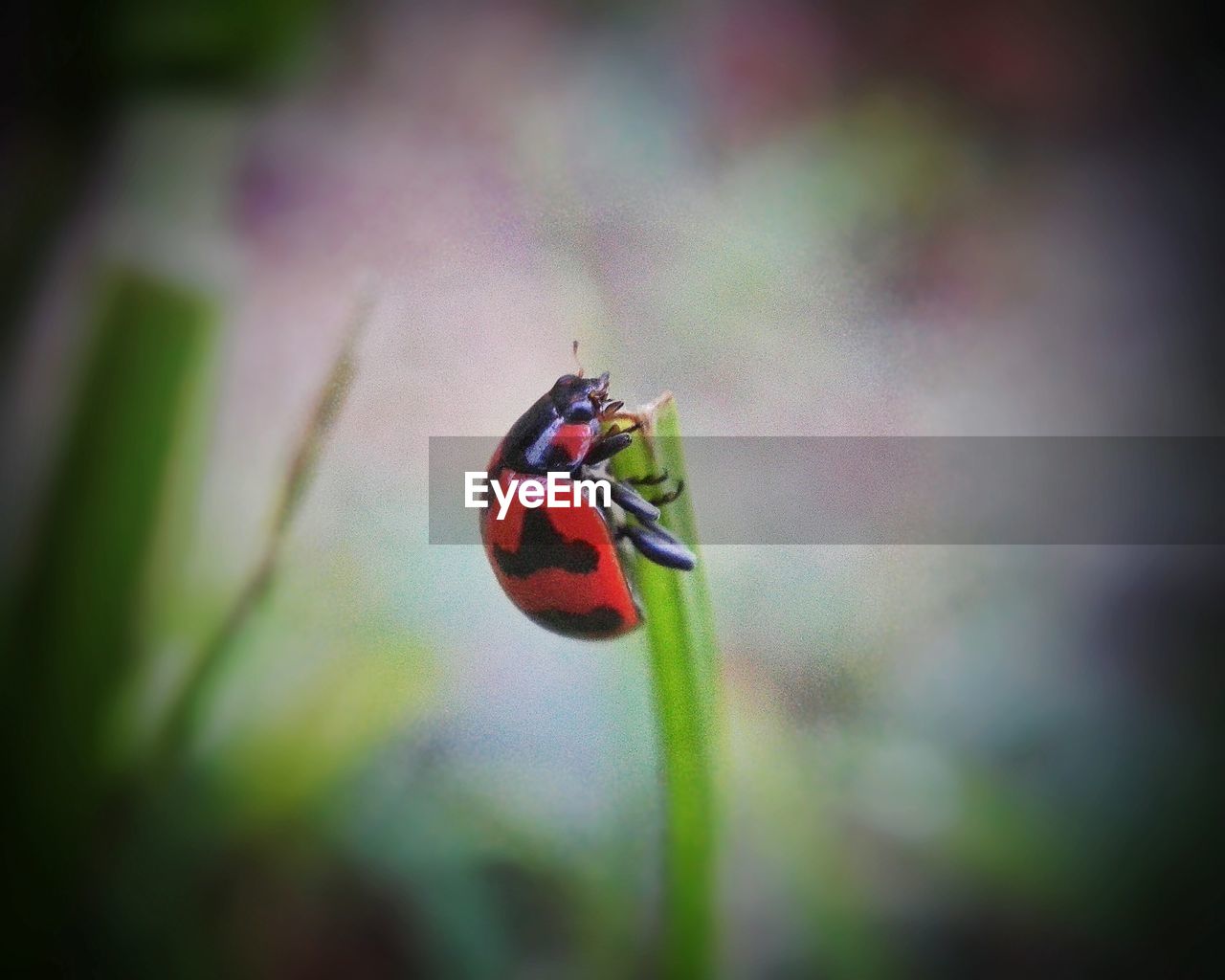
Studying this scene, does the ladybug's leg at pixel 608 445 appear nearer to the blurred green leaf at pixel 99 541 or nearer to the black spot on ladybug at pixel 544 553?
the black spot on ladybug at pixel 544 553

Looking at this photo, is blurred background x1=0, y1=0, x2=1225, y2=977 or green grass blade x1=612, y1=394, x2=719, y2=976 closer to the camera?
green grass blade x1=612, y1=394, x2=719, y2=976

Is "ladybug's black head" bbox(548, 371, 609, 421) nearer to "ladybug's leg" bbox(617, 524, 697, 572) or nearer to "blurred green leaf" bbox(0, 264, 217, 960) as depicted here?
"ladybug's leg" bbox(617, 524, 697, 572)

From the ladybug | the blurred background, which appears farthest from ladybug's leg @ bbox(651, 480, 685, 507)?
the blurred background

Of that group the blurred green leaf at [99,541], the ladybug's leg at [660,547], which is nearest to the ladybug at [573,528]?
the ladybug's leg at [660,547]

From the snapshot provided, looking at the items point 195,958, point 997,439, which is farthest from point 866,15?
point 195,958

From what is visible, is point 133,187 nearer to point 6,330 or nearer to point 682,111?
point 6,330

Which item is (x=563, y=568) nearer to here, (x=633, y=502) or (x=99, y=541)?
(x=633, y=502)

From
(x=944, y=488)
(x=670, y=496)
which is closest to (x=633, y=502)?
(x=670, y=496)
